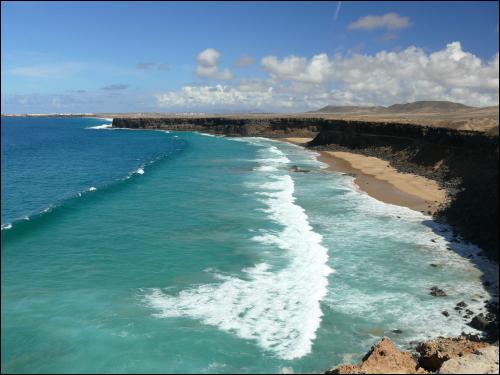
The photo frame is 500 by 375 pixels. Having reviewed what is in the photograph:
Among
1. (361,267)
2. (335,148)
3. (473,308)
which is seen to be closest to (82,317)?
(361,267)

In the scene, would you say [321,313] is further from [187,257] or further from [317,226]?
[317,226]

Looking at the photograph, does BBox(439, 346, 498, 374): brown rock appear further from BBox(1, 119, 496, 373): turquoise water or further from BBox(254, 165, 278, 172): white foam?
→ BBox(254, 165, 278, 172): white foam

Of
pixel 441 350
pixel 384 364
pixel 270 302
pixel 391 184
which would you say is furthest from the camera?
pixel 391 184

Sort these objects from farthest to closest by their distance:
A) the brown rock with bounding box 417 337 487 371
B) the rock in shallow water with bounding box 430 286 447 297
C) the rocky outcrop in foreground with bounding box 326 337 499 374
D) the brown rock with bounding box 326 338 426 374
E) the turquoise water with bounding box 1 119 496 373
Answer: the rock in shallow water with bounding box 430 286 447 297 → the turquoise water with bounding box 1 119 496 373 → the brown rock with bounding box 417 337 487 371 → the brown rock with bounding box 326 338 426 374 → the rocky outcrop in foreground with bounding box 326 337 499 374

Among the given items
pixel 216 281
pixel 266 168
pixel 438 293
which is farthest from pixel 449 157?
pixel 216 281

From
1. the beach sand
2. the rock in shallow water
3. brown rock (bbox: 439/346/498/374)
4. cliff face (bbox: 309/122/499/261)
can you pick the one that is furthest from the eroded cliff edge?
brown rock (bbox: 439/346/498/374)

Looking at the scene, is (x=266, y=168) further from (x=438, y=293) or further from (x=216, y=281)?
(x=438, y=293)
